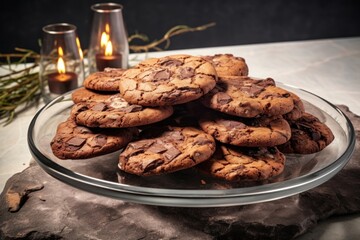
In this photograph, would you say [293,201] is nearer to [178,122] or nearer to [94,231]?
[178,122]

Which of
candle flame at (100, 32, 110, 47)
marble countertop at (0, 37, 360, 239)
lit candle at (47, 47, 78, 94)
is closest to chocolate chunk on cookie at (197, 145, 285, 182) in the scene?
marble countertop at (0, 37, 360, 239)

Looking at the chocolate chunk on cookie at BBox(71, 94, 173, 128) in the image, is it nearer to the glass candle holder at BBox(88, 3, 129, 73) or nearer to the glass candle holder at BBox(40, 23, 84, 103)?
the glass candle holder at BBox(40, 23, 84, 103)

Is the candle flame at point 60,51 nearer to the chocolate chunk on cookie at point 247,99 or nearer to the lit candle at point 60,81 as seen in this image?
the lit candle at point 60,81

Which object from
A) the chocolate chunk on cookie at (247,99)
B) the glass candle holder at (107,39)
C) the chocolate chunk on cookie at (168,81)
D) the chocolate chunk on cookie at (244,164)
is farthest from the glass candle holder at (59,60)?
the chocolate chunk on cookie at (244,164)

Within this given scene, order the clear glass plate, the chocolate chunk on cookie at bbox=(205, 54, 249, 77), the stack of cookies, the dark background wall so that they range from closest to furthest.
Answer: the clear glass plate, the stack of cookies, the chocolate chunk on cookie at bbox=(205, 54, 249, 77), the dark background wall

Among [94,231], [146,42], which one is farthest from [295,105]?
[146,42]
